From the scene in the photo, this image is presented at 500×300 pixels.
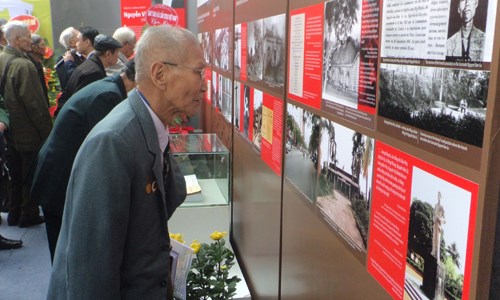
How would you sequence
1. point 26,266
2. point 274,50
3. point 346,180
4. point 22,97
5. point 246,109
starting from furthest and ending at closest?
point 22,97 → point 26,266 → point 246,109 → point 274,50 → point 346,180

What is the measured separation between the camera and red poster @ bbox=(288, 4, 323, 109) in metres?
1.91

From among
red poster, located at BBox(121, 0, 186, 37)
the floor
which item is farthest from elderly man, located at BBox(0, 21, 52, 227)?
red poster, located at BBox(121, 0, 186, 37)

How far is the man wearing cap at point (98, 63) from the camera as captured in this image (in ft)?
12.1

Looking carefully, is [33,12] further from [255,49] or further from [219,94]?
[255,49]

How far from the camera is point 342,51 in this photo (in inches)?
65.3

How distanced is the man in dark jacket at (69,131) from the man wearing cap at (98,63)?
3.28 ft

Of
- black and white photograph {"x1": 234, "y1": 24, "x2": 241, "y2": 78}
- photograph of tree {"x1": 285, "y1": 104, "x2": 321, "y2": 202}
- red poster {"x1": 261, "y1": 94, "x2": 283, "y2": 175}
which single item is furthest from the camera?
black and white photograph {"x1": 234, "y1": 24, "x2": 241, "y2": 78}

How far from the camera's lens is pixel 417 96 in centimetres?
122

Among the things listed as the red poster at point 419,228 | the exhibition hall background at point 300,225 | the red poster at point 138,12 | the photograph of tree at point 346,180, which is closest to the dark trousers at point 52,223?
the exhibition hall background at point 300,225

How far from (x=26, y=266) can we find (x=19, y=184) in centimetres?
116

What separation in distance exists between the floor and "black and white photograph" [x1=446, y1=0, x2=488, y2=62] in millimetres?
3661

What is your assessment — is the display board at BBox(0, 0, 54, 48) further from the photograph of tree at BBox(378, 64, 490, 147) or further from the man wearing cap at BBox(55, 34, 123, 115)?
the photograph of tree at BBox(378, 64, 490, 147)

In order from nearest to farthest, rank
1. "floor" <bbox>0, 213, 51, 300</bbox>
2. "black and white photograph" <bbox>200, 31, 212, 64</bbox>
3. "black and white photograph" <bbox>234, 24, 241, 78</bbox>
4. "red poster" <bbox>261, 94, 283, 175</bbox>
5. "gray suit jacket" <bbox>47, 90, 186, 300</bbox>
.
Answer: "gray suit jacket" <bbox>47, 90, 186, 300</bbox> → "red poster" <bbox>261, 94, 283, 175</bbox> → "black and white photograph" <bbox>234, 24, 241, 78</bbox> → "floor" <bbox>0, 213, 51, 300</bbox> → "black and white photograph" <bbox>200, 31, 212, 64</bbox>

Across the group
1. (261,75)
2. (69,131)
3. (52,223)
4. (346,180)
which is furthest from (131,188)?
(52,223)
